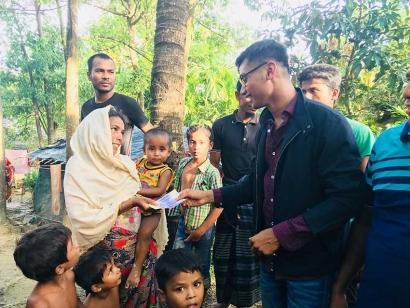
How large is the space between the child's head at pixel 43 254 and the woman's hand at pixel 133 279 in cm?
50

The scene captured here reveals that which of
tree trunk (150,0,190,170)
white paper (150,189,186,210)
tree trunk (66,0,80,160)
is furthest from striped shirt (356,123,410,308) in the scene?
tree trunk (66,0,80,160)

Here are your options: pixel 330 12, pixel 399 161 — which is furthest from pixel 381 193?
pixel 330 12

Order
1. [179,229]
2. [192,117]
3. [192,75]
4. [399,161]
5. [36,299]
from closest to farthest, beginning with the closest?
[399,161] < [36,299] < [179,229] < [192,75] < [192,117]

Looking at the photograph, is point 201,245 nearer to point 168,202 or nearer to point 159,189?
point 159,189

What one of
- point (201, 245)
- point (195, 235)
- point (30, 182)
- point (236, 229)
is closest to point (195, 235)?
point (195, 235)

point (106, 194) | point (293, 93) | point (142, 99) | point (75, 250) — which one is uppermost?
point (142, 99)

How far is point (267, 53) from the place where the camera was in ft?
6.29

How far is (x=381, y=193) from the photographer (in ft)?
5.02

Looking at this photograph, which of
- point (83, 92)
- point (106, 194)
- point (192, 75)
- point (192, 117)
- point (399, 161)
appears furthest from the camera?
point (83, 92)

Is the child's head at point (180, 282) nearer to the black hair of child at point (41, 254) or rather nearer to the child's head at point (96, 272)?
the child's head at point (96, 272)

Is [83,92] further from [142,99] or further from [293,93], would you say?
[293,93]

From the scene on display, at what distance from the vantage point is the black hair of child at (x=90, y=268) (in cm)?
215

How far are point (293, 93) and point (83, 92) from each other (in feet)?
48.1

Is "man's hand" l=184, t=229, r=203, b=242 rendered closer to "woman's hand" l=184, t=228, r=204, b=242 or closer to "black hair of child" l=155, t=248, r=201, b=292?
"woman's hand" l=184, t=228, r=204, b=242
